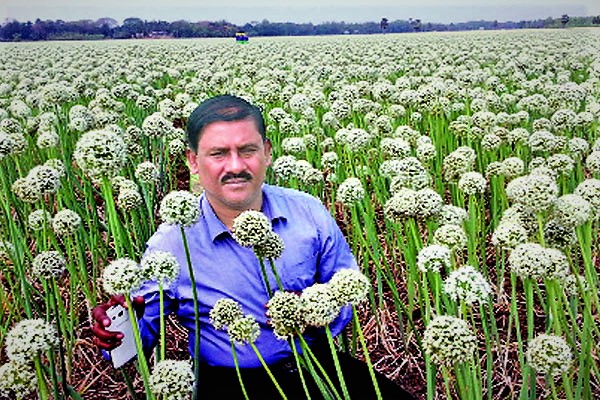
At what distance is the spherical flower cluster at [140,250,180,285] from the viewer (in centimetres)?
165

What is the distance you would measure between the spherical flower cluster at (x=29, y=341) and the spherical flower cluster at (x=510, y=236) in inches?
51.3

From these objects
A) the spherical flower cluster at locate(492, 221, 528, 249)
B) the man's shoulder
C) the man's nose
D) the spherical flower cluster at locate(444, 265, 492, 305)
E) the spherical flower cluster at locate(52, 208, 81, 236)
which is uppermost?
the man's nose

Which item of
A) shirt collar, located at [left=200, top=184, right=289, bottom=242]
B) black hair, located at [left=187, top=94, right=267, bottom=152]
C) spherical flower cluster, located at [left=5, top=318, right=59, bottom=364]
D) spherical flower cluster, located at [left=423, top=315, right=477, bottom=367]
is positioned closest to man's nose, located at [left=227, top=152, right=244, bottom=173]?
black hair, located at [left=187, top=94, right=267, bottom=152]

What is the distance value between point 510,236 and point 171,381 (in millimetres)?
1081

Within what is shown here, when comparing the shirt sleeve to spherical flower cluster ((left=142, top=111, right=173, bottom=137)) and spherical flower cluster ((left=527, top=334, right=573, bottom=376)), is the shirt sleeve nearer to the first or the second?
spherical flower cluster ((left=527, top=334, right=573, bottom=376))

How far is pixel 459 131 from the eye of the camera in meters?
3.71

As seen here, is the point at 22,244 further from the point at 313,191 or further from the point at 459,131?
the point at 459,131

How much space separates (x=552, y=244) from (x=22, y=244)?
7.43ft

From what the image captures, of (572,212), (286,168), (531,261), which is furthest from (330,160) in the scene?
(531,261)

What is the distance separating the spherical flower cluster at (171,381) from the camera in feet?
4.89

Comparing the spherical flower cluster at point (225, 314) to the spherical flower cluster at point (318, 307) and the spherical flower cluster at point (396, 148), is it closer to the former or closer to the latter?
the spherical flower cluster at point (318, 307)

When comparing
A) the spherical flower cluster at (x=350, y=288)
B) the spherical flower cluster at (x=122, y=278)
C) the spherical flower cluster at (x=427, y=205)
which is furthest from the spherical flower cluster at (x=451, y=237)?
the spherical flower cluster at (x=122, y=278)

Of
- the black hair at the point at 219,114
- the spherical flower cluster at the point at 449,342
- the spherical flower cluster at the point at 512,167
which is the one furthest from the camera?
the spherical flower cluster at the point at 512,167

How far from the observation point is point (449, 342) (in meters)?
1.35
